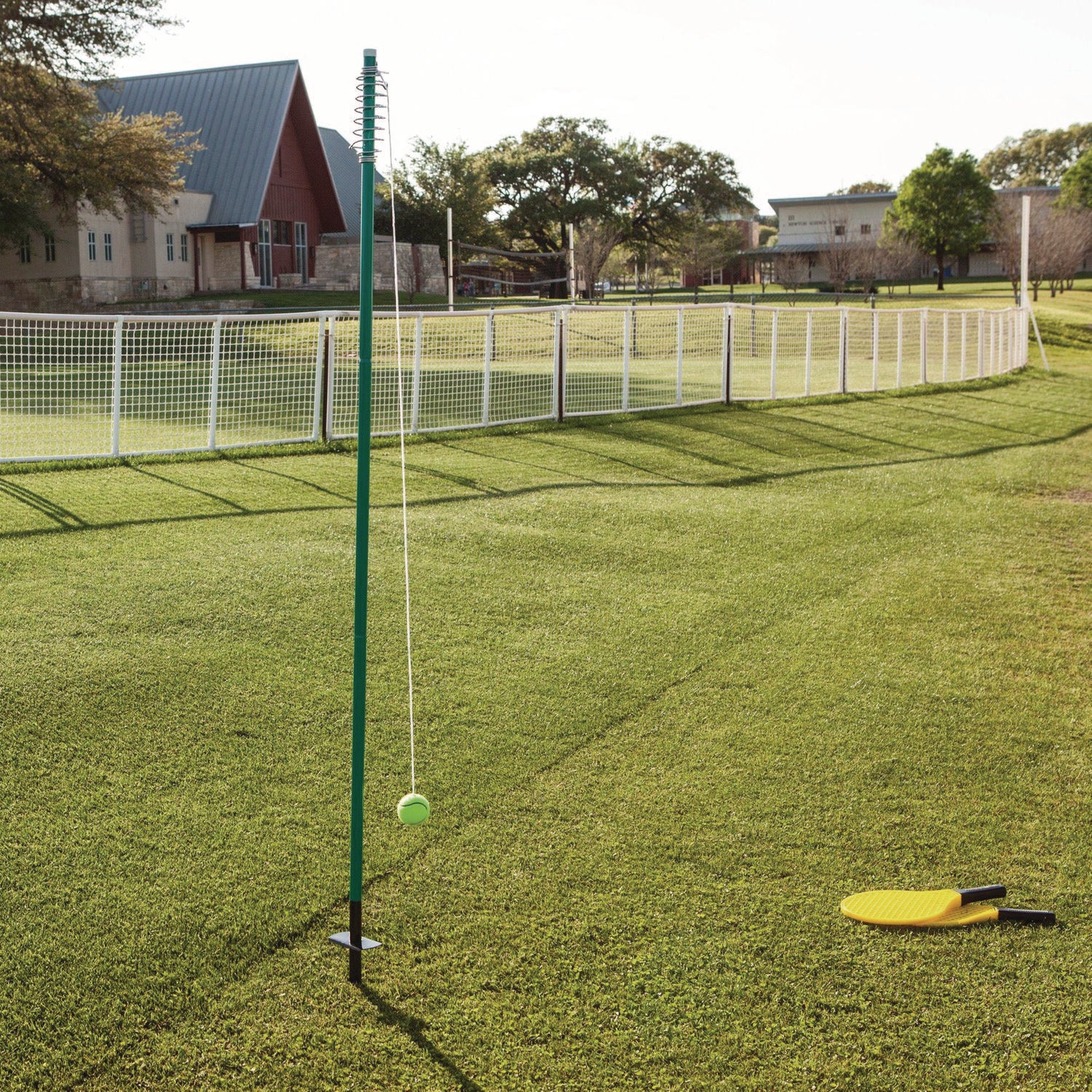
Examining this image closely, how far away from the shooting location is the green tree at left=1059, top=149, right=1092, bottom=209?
60312 millimetres

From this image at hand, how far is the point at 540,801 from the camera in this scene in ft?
14.3

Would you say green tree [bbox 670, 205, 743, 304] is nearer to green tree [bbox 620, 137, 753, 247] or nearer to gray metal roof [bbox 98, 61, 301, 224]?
green tree [bbox 620, 137, 753, 247]

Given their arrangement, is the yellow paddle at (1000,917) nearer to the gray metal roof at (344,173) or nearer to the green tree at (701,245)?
the gray metal roof at (344,173)

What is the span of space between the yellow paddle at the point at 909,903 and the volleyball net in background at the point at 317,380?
7997 mm

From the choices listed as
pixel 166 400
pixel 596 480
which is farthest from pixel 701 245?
pixel 596 480

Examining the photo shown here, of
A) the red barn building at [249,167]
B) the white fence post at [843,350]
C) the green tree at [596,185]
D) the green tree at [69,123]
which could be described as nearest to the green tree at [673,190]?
the green tree at [596,185]

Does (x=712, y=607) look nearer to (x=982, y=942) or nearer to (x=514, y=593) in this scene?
(x=514, y=593)

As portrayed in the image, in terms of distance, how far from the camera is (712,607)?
6.84m

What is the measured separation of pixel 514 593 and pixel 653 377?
13.8 m

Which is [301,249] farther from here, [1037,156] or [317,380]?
[1037,156]

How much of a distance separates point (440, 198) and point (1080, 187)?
3629cm

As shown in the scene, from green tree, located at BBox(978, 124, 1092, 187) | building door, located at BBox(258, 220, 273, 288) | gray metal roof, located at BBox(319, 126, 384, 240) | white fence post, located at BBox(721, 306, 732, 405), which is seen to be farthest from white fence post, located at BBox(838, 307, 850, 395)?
green tree, located at BBox(978, 124, 1092, 187)

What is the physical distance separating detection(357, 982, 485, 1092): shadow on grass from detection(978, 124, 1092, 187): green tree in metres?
97.7

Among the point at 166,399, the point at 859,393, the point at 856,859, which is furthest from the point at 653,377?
the point at 856,859
